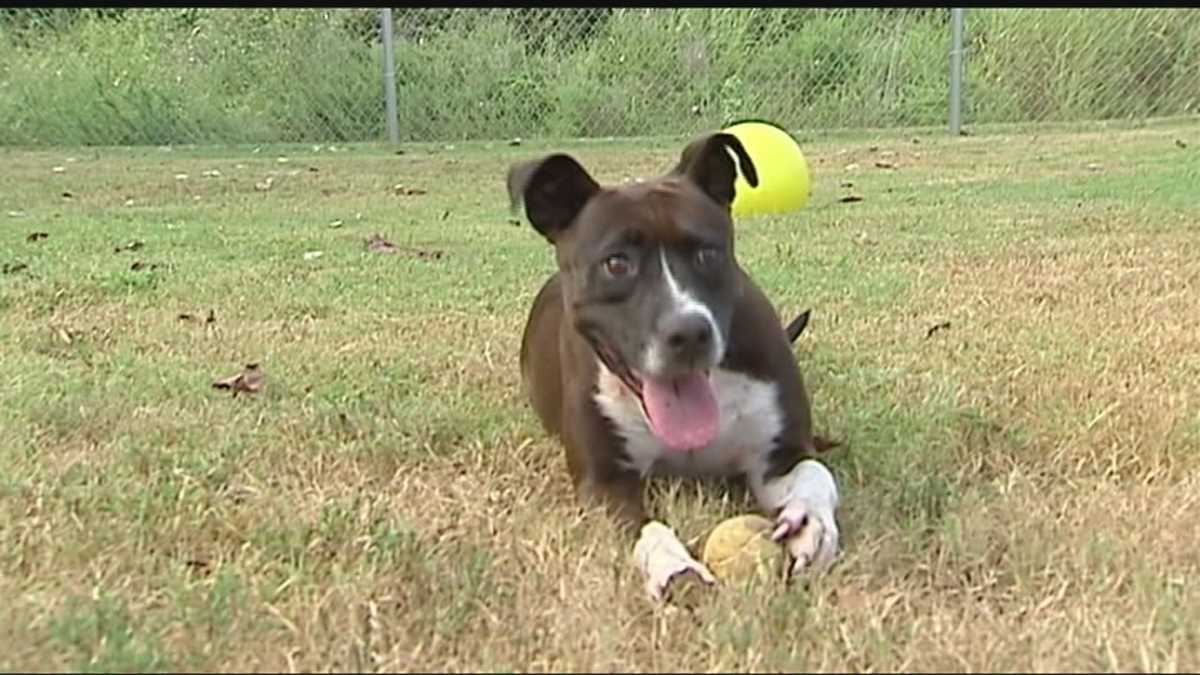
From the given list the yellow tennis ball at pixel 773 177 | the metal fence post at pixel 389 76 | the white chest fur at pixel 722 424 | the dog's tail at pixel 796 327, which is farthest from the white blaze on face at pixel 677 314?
the metal fence post at pixel 389 76

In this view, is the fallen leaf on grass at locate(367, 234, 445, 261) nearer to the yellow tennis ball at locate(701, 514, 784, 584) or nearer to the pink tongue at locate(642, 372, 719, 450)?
the pink tongue at locate(642, 372, 719, 450)

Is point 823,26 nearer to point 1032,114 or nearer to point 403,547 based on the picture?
point 1032,114

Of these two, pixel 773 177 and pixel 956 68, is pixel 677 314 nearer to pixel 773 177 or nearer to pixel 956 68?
pixel 773 177

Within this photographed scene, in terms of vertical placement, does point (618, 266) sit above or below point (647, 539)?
above

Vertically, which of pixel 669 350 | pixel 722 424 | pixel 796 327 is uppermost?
pixel 669 350

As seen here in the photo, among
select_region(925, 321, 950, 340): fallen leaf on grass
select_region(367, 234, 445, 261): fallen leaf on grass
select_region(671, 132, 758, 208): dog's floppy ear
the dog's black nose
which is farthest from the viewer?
select_region(367, 234, 445, 261): fallen leaf on grass

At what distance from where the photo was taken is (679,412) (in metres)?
2.98

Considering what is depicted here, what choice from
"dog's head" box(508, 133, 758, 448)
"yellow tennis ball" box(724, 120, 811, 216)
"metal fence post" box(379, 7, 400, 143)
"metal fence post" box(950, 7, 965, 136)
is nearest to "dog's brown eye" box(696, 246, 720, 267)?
"dog's head" box(508, 133, 758, 448)

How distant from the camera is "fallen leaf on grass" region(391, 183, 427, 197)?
969cm

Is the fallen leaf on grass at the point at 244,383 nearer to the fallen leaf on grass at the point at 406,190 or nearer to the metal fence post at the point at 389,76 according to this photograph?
the fallen leaf on grass at the point at 406,190

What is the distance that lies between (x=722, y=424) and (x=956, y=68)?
12.5 metres

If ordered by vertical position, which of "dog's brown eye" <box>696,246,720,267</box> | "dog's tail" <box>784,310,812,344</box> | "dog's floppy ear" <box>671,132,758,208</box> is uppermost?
"dog's floppy ear" <box>671,132,758,208</box>

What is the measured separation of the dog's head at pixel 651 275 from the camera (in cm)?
284

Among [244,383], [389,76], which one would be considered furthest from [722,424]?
[389,76]
